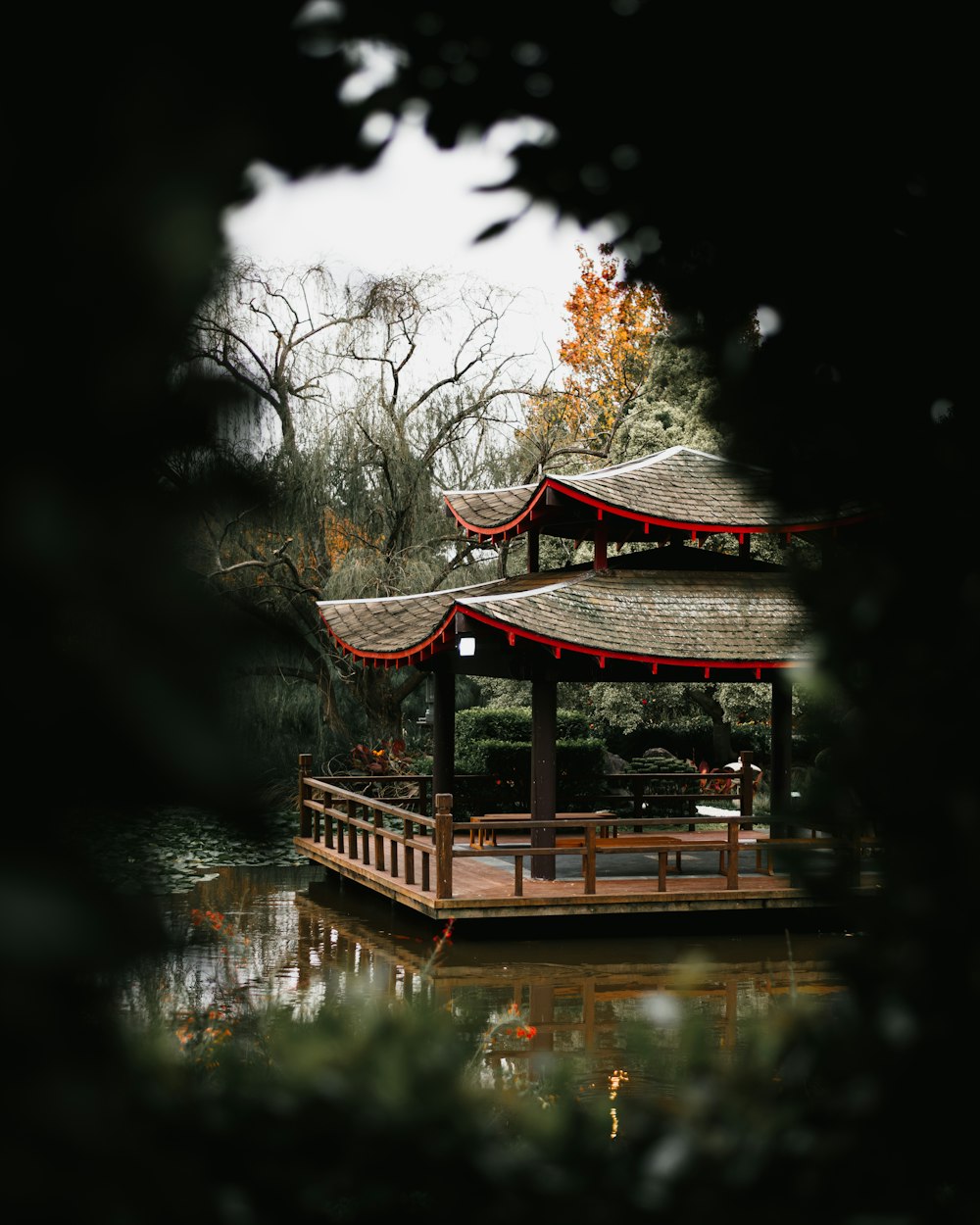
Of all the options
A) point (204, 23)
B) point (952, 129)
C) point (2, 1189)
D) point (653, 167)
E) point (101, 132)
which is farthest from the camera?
point (653, 167)

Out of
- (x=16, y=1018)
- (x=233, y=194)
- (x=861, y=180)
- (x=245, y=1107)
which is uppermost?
(x=861, y=180)

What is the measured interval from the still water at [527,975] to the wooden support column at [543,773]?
0.82m

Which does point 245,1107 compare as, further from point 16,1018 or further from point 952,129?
point 952,129

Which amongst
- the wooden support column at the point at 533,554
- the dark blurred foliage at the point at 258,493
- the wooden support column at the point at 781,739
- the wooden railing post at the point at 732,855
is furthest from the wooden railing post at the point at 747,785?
the dark blurred foliage at the point at 258,493

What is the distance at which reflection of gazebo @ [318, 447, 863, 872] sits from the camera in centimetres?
1318

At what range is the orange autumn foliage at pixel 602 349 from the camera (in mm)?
27344

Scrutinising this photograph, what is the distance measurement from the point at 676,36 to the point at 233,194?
1088mm

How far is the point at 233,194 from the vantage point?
3.24ft

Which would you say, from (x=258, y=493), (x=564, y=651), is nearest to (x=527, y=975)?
(x=564, y=651)

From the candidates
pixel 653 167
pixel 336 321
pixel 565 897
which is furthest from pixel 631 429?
pixel 653 167

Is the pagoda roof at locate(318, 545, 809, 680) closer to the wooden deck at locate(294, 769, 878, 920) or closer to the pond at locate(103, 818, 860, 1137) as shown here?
the wooden deck at locate(294, 769, 878, 920)

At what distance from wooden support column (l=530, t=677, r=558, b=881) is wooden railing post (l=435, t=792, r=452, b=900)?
1385mm

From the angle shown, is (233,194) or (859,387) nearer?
(233,194)

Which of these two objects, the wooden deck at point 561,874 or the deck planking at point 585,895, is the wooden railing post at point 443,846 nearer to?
the wooden deck at point 561,874
